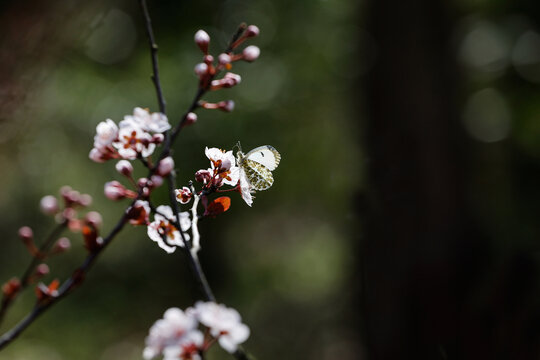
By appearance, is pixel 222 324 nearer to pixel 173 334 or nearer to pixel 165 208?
pixel 173 334

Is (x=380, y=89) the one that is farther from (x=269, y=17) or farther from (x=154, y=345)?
(x=154, y=345)

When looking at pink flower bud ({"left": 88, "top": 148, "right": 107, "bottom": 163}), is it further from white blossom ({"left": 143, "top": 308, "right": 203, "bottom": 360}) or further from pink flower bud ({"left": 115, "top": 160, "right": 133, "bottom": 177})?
white blossom ({"left": 143, "top": 308, "right": 203, "bottom": 360})

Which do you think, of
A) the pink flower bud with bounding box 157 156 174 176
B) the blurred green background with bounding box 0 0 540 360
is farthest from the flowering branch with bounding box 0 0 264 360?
the blurred green background with bounding box 0 0 540 360

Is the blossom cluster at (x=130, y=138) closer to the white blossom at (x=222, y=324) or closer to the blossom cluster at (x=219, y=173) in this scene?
the blossom cluster at (x=219, y=173)

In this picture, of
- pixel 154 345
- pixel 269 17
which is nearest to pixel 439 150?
pixel 269 17

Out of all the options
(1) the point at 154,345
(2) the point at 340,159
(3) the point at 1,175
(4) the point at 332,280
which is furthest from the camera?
(4) the point at 332,280

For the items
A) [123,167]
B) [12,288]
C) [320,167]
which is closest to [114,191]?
[123,167]
